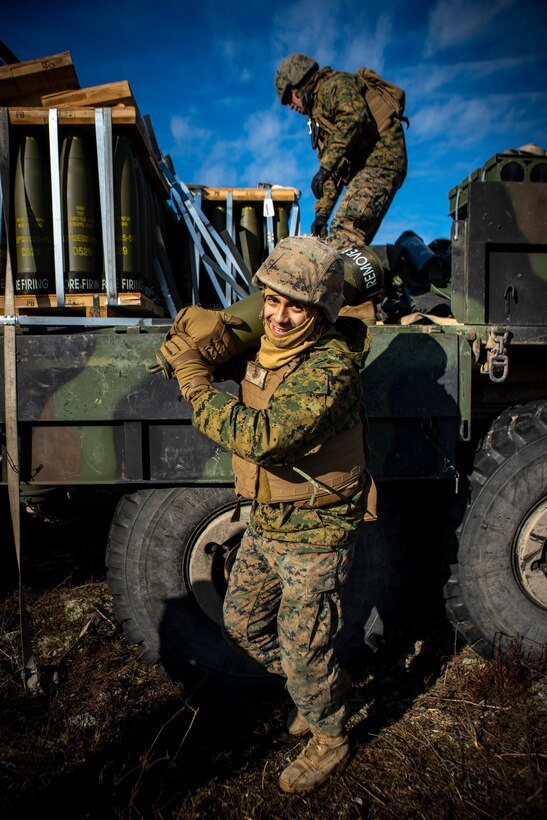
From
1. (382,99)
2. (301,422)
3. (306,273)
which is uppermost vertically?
(382,99)

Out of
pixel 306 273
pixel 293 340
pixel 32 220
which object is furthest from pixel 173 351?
pixel 32 220

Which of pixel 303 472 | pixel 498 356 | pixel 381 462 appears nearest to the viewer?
pixel 303 472

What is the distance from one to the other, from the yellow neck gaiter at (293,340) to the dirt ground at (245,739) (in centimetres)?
151

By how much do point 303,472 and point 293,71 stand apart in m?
3.08

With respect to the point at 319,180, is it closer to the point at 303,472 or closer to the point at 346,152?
the point at 346,152

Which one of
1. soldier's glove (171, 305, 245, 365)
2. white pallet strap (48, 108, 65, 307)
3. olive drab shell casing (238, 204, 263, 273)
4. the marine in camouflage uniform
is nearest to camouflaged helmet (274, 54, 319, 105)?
the marine in camouflage uniform

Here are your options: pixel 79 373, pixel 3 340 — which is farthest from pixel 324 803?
pixel 3 340

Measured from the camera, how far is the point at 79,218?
3236mm

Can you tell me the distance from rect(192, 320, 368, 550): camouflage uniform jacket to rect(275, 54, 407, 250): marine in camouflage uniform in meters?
1.71

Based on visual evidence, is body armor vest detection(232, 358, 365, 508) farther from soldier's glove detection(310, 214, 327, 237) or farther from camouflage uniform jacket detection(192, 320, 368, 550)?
soldier's glove detection(310, 214, 327, 237)

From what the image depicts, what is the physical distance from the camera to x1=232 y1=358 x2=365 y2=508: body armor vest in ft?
6.52

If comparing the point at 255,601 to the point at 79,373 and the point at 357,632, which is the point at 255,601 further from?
the point at 79,373

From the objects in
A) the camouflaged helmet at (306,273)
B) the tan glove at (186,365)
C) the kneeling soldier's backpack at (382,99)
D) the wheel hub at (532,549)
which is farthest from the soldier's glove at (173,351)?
the kneeling soldier's backpack at (382,99)

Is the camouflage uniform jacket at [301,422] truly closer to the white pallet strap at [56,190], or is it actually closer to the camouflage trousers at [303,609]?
the camouflage trousers at [303,609]
